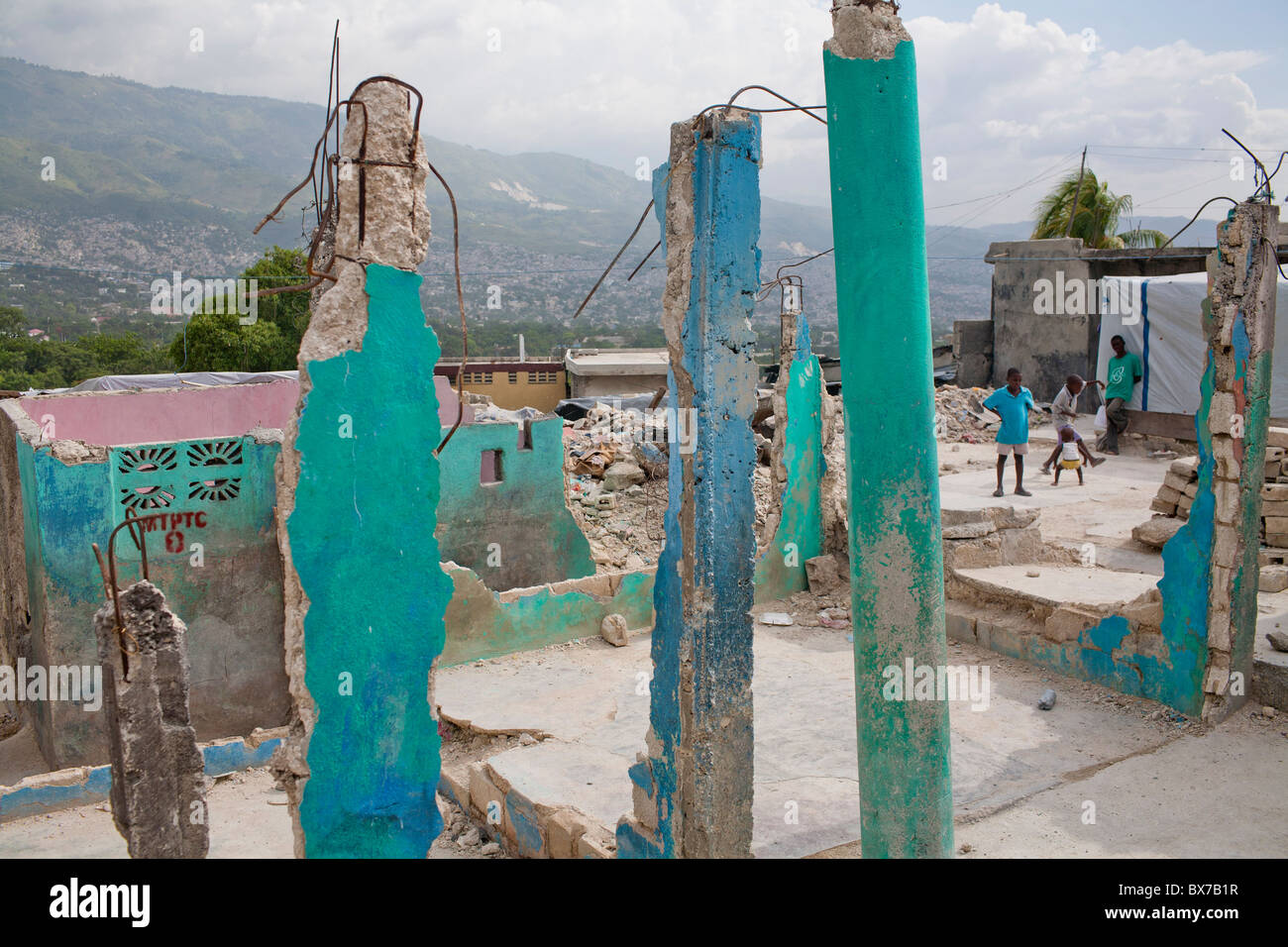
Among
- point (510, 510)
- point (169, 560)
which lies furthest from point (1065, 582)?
point (169, 560)

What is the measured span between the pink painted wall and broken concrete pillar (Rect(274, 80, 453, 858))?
771 centimetres

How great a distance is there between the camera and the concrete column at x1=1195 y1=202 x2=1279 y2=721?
20.6 ft

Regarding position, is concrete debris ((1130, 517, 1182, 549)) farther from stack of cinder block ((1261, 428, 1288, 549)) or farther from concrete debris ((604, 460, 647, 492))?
concrete debris ((604, 460, 647, 492))

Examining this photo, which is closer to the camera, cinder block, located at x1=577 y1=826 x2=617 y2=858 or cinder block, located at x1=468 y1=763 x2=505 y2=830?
cinder block, located at x1=577 y1=826 x2=617 y2=858

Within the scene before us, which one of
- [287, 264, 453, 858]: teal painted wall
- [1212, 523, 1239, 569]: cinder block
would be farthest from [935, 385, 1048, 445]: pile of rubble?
[287, 264, 453, 858]: teal painted wall

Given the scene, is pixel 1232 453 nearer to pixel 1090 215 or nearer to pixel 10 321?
pixel 1090 215

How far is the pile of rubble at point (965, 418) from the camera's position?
19.8 metres

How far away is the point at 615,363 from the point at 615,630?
2678cm

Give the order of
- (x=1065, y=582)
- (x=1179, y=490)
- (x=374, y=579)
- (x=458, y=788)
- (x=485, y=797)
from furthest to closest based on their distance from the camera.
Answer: (x=1179, y=490)
(x=1065, y=582)
(x=458, y=788)
(x=485, y=797)
(x=374, y=579)

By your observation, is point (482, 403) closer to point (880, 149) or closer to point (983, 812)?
point (983, 812)

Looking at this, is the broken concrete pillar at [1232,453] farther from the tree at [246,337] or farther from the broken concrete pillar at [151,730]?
the tree at [246,337]

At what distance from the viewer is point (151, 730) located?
340 centimetres

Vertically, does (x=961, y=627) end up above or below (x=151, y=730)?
below

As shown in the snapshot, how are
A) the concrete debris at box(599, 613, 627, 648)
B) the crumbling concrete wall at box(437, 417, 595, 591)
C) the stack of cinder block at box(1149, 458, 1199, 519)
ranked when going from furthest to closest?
the crumbling concrete wall at box(437, 417, 595, 591) → the stack of cinder block at box(1149, 458, 1199, 519) → the concrete debris at box(599, 613, 627, 648)
